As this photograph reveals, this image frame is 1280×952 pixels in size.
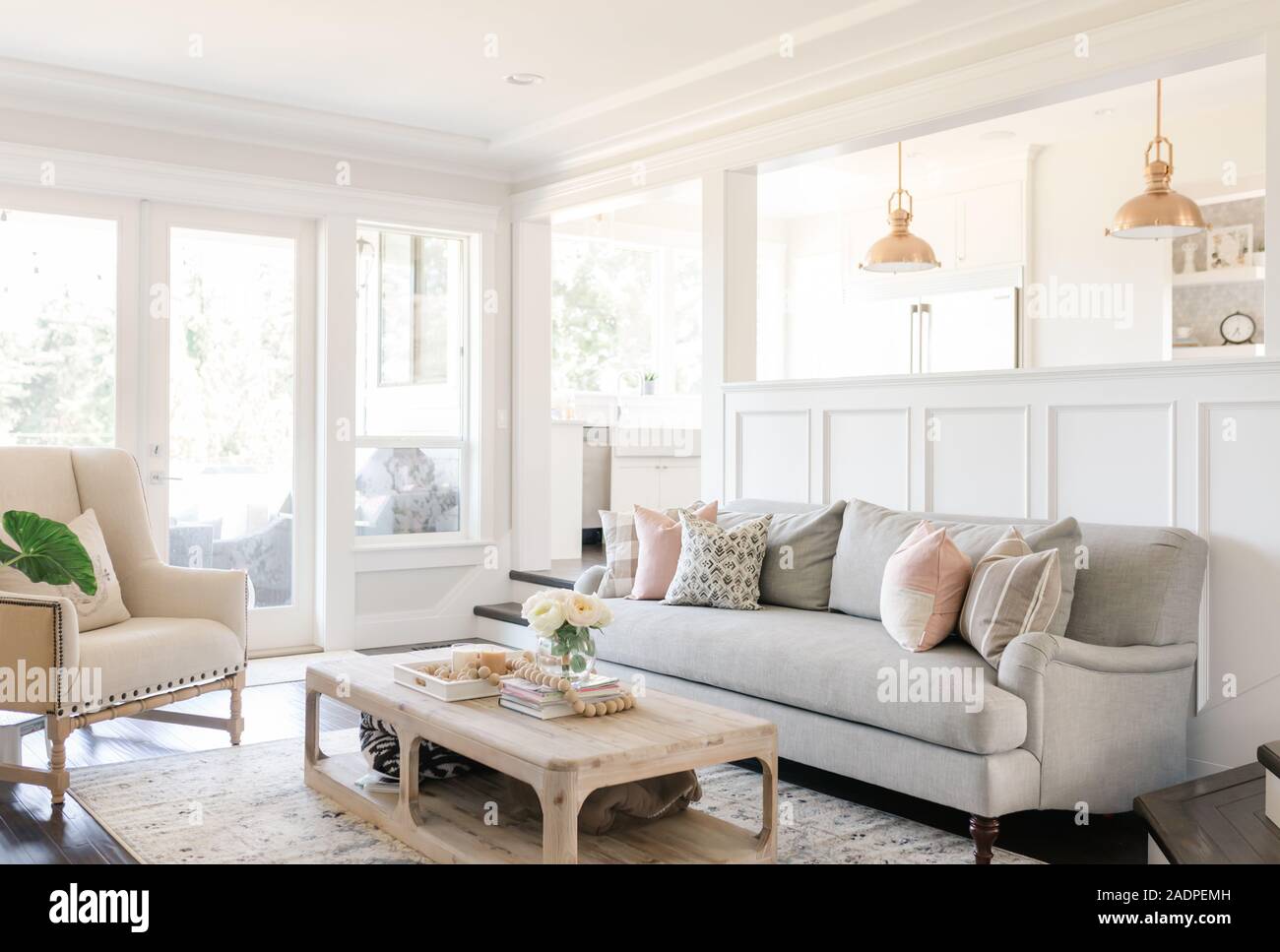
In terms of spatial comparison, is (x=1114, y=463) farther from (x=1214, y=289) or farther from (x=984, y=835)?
(x=1214, y=289)

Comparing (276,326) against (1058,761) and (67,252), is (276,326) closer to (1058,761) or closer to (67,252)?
(67,252)

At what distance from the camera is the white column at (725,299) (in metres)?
5.19

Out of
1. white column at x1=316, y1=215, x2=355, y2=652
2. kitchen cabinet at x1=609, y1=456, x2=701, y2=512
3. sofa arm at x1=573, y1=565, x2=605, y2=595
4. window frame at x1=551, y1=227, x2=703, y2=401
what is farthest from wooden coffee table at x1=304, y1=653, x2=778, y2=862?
window frame at x1=551, y1=227, x2=703, y2=401

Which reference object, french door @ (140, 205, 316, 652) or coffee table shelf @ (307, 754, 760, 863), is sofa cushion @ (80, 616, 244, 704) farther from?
french door @ (140, 205, 316, 652)

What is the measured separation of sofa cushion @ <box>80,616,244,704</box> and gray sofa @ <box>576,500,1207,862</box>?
60.9 inches

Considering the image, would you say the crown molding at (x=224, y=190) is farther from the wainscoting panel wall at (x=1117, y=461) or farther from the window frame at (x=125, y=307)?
the wainscoting panel wall at (x=1117, y=461)

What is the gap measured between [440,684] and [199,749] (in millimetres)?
1407

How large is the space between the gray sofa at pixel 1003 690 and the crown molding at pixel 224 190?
3.09 meters

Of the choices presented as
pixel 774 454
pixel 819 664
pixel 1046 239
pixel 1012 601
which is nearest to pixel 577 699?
pixel 819 664

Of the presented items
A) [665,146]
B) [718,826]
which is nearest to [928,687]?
[718,826]

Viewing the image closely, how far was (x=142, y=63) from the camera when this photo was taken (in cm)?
470

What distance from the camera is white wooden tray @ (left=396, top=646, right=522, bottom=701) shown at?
3.09 metres

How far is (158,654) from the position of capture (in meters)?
3.76

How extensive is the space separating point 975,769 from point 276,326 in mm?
4117
